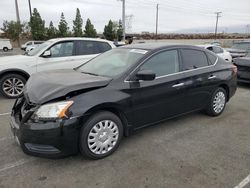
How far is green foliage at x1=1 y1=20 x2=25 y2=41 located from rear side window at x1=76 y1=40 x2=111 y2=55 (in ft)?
117

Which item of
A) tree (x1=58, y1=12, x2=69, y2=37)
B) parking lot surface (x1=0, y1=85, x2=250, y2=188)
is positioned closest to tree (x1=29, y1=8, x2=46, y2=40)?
tree (x1=58, y1=12, x2=69, y2=37)

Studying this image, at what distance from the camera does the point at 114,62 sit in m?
3.61

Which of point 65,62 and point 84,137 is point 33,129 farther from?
point 65,62

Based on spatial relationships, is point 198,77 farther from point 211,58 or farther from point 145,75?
point 145,75

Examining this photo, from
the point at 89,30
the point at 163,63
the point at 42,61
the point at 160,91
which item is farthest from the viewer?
the point at 89,30

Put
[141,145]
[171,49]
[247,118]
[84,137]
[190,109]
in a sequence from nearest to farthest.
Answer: [84,137] < [141,145] < [171,49] < [190,109] < [247,118]

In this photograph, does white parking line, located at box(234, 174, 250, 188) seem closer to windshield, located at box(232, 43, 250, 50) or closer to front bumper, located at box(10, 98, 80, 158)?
front bumper, located at box(10, 98, 80, 158)

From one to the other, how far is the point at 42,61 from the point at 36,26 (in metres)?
37.2

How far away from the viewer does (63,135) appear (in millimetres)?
2547

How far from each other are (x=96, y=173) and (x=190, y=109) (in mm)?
2210

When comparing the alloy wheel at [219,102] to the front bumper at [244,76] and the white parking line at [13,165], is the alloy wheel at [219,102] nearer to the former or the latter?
the front bumper at [244,76]

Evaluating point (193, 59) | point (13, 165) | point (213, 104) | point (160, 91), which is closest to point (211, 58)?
point (193, 59)

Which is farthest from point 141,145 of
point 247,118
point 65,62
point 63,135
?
point 65,62

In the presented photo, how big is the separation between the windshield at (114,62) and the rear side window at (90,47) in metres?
2.61
